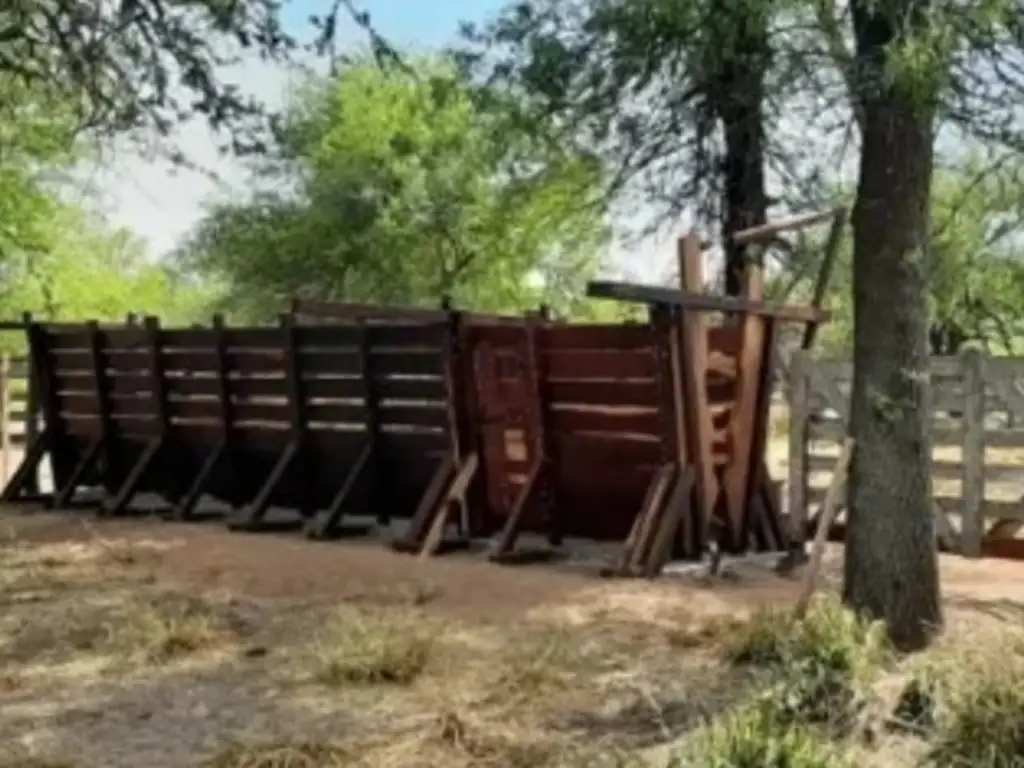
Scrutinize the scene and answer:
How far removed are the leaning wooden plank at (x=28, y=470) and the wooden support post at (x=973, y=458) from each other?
9.49 m

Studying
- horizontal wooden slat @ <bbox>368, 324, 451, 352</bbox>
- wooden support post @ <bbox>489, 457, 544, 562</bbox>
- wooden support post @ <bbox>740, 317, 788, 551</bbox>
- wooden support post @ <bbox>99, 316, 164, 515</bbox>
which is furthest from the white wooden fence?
wooden support post @ <bbox>99, 316, 164, 515</bbox>

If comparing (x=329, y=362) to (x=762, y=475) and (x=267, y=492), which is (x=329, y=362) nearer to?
(x=267, y=492)

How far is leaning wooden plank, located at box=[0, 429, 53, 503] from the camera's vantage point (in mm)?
15594

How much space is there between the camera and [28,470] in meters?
15.8

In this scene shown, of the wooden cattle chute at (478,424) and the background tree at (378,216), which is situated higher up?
the background tree at (378,216)

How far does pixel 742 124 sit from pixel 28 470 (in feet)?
29.9

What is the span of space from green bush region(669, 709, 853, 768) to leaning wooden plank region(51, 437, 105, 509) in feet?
37.5

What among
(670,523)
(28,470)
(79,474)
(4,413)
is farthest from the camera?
(4,413)

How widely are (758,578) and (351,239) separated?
19.0m

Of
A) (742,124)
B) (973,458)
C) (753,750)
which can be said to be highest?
(742,124)

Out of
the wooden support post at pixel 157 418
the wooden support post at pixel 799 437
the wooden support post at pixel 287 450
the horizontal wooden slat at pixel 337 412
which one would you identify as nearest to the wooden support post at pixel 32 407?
the wooden support post at pixel 157 418

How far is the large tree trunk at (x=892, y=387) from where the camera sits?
7.13m

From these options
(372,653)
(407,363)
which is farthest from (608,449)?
(372,653)

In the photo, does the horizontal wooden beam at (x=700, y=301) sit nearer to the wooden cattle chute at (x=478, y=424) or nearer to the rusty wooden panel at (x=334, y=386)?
the wooden cattle chute at (x=478, y=424)
